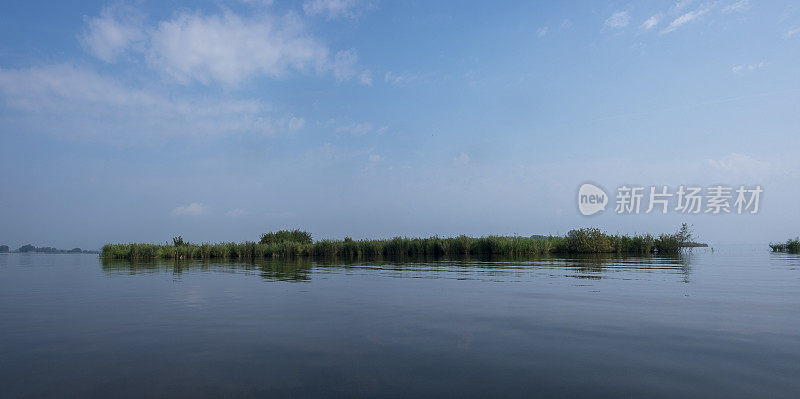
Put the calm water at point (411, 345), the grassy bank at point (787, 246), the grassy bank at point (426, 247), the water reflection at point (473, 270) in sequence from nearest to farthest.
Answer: the calm water at point (411, 345) < the water reflection at point (473, 270) < the grassy bank at point (426, 247) < the grassy bank at point (787, 246)

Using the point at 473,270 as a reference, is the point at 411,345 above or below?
above

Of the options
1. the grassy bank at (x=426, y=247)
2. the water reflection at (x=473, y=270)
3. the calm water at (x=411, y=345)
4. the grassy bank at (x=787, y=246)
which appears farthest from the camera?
the grassy bank at (x=787, y=246)

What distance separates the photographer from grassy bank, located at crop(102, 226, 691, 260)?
Answer: 145ft

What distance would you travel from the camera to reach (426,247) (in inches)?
1807

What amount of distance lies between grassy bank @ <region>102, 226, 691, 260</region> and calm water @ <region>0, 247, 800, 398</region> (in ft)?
109

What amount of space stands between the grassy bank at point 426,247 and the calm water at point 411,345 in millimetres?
33185

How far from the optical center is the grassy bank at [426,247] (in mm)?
44125

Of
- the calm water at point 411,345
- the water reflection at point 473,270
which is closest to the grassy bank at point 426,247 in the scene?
the water reflection at point 473,270

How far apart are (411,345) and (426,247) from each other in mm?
40244

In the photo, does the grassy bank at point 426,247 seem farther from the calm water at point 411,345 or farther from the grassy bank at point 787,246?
the calm water at point 411,345

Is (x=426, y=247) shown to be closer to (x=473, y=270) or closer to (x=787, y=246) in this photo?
(x=473, y=270)

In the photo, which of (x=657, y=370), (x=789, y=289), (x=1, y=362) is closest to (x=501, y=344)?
(x=657, y=370)

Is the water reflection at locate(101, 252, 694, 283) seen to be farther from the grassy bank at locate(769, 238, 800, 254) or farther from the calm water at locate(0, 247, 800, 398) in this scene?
the grassy bank at locate(769, 238, 800, 254)

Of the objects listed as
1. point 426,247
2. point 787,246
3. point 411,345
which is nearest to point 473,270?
point 411,345
